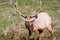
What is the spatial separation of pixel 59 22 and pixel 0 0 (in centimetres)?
993

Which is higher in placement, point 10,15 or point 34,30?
point 34,30

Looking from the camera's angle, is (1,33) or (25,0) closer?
(1,33)

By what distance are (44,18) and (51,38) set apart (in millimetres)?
837

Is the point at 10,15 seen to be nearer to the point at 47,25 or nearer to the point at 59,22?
the point at 59,22

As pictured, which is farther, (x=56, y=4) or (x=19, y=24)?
(x=56, y=4)

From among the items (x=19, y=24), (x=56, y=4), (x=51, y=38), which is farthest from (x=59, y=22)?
(x=56, y=4)

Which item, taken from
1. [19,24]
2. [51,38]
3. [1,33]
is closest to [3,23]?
[19,24]

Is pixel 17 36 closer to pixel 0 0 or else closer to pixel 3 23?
pixel 3 23

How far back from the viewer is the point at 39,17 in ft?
31.0

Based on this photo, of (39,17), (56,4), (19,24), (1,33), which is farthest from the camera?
(56,4)

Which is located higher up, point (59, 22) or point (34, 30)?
point (34, 30)

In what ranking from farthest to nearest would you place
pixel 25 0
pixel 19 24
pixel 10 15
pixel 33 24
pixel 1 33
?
pixel 25 0, pixel 10 15, pixel 19 24, pixel 1 33, pixel 33 24

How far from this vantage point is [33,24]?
8.88 meters

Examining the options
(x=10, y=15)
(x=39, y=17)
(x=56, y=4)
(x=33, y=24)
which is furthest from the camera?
(x=56, y=4)
